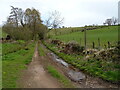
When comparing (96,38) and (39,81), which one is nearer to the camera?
(39,81)

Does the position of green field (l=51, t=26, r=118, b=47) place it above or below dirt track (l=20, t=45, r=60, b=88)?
above

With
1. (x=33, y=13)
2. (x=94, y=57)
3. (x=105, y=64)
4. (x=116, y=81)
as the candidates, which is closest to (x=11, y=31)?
(x=33, y=13)

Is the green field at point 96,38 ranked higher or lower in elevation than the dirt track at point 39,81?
higher

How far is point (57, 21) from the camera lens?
190ft

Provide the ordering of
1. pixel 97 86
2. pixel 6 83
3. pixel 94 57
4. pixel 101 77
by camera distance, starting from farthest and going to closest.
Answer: pixel 94 57, pixel 101 77, pixel 97 86, pixel 6 83

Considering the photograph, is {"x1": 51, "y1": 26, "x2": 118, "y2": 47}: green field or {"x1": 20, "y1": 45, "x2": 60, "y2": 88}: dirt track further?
{"x1": 51, "y1": 26, "x2": 118, "y2": 47}: green field

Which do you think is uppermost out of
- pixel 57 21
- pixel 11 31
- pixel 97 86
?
pixel 57 21

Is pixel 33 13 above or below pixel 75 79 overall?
above

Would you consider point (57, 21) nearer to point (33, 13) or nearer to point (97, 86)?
point (33, 13)

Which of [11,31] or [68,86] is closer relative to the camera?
[68,86]

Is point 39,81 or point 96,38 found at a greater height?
point 96,38

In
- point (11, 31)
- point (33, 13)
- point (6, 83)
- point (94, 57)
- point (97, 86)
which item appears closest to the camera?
point (6, 83)

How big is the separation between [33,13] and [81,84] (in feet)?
134

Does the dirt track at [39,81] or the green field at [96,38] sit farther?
the green field at [96,38]
